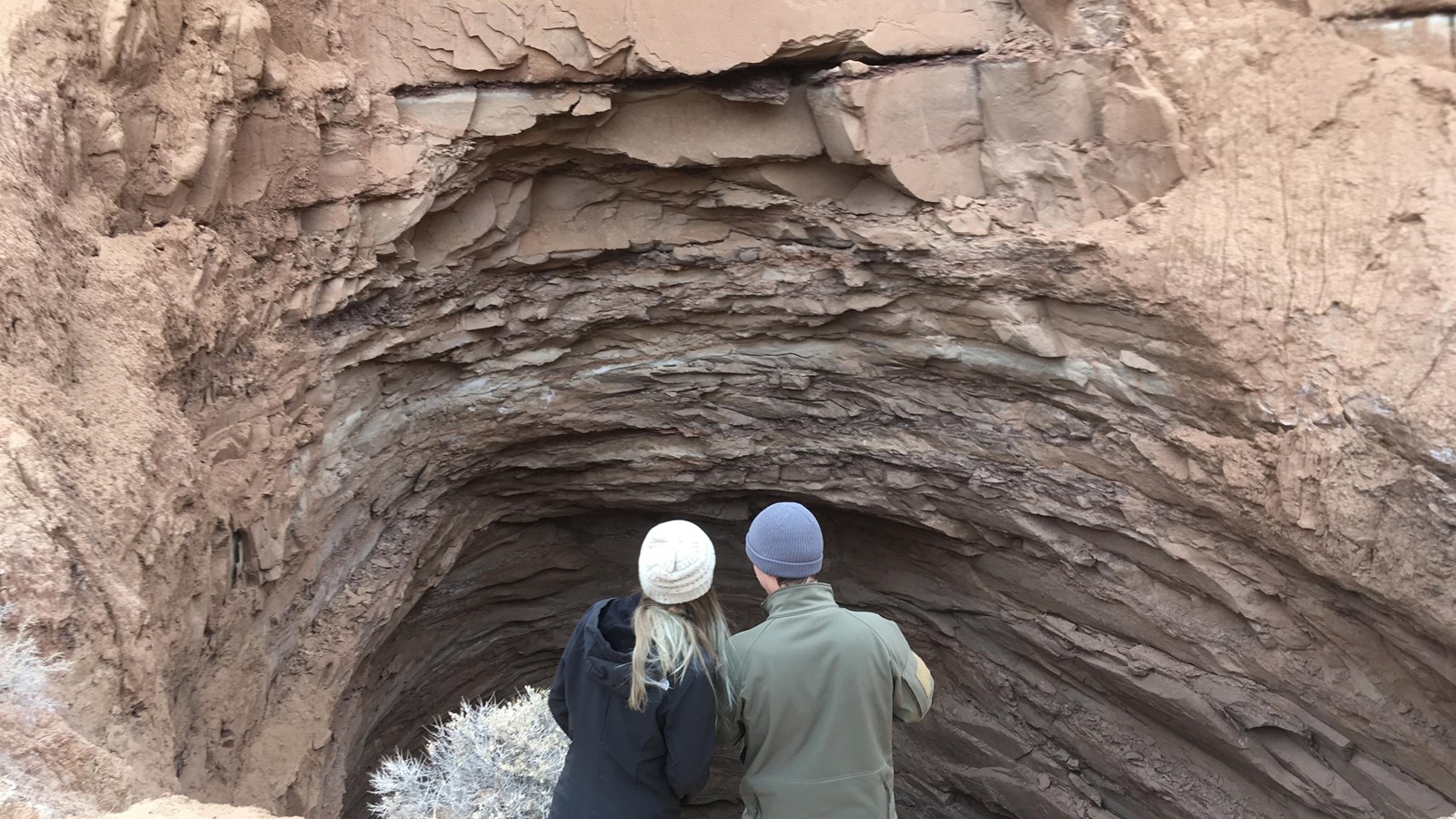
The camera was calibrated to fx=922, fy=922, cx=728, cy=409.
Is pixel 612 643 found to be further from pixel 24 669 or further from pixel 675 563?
pixel 24 669

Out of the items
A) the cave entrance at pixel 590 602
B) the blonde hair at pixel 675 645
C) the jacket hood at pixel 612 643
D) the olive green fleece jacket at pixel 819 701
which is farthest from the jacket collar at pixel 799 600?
the cave entrance at pixel 590 602

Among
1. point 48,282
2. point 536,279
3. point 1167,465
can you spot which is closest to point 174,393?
point 48,282

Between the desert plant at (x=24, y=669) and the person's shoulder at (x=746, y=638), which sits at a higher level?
the desert plant at (x=24, y=669)

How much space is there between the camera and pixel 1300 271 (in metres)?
3.50

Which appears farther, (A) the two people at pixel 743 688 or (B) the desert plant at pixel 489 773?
(B) the desert plant at pixel 489 773

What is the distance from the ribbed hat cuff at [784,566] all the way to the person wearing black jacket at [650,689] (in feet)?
0.41

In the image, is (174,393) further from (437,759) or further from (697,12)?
(697,12)

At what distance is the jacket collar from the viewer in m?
2.46

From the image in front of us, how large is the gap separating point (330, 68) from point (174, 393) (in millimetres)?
1652

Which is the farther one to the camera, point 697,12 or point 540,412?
point 540,412

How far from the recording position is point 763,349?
17.8ft

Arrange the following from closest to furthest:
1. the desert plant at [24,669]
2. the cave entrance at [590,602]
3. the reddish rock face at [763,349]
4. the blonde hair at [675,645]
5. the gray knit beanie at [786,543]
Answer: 1. the desert plant at [24,669]
2. the blonde hair at [675,645]
3. the gray knit beanie at [786,543]
4. the reddish rock face at [763,349]
5. the cave entrance at [590,602]

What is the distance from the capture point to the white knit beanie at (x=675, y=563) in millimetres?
2348

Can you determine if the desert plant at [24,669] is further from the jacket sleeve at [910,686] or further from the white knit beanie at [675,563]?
the jacket sleeve at [910,686]
